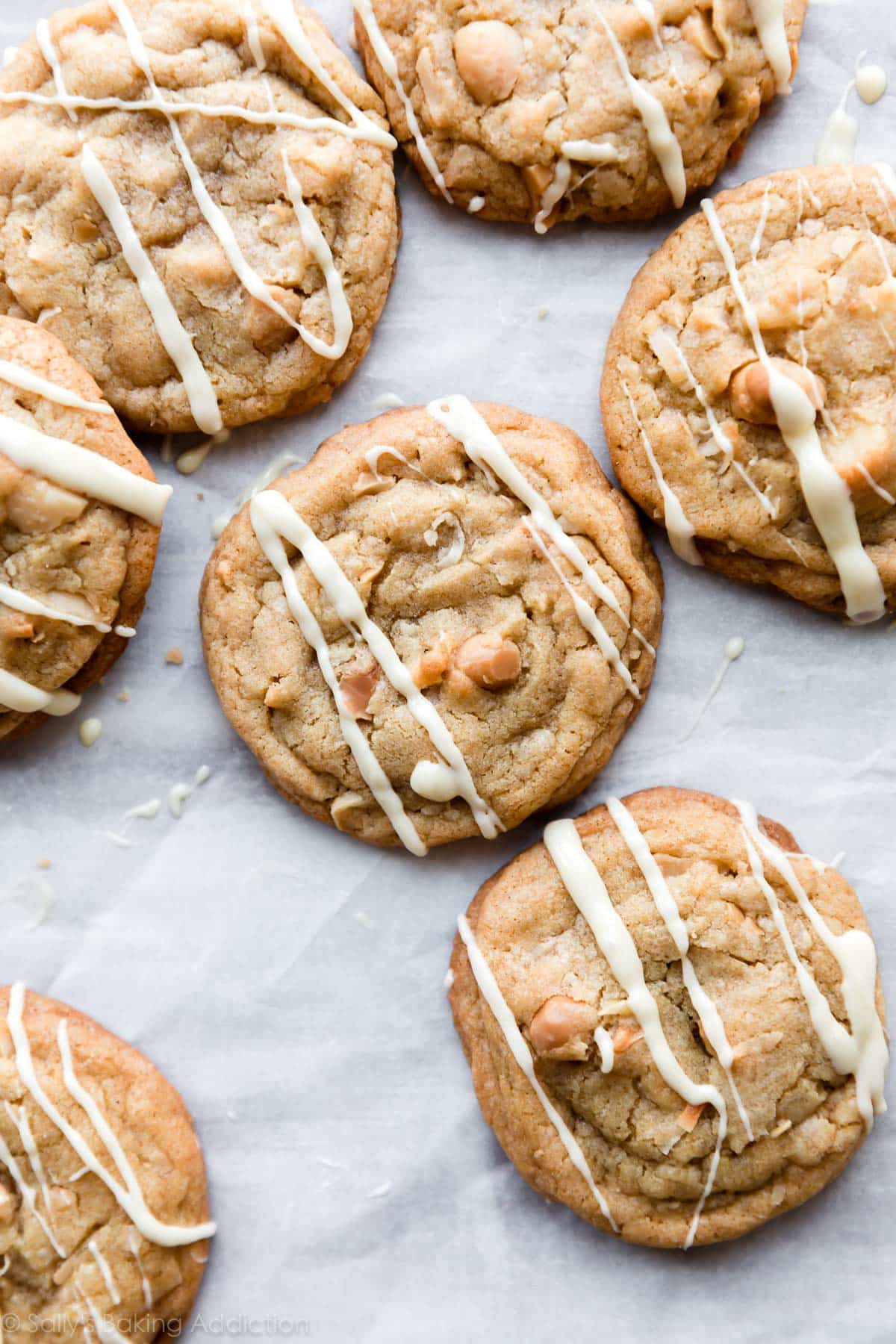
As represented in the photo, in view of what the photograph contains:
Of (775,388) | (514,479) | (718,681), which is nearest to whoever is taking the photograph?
(775,388)

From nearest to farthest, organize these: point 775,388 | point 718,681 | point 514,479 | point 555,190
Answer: point 775,388
point 514,479
point 555,190
point 718,681

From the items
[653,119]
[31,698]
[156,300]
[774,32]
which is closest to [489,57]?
[653,119]

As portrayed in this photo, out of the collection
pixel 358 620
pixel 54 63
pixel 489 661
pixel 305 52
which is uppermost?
pixel 54 63

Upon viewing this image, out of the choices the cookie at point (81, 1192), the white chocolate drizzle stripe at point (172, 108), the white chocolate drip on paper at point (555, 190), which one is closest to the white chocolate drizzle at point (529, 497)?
the white chocolate drip on paper at point (555, 190)

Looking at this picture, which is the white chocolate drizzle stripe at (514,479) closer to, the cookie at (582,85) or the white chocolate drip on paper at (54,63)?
the cookie at (582,85)

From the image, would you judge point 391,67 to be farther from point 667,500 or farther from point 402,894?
point 402,894

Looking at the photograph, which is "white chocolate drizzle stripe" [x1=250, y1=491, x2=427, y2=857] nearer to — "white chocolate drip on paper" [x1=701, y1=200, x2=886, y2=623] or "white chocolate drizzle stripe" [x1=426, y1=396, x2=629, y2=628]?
"white chocolate drizzle stripe" [x1=426, y1=396, x2=629, y2=628]

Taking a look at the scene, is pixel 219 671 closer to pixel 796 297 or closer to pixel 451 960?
pixel 451 960

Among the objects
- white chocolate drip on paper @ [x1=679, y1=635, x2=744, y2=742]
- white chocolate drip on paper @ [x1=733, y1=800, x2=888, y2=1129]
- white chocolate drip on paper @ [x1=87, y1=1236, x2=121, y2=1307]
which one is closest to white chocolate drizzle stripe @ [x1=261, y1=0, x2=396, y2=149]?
white chocolate drip on paper @ [x1=679, y1=635, x2=744, y2=742]
